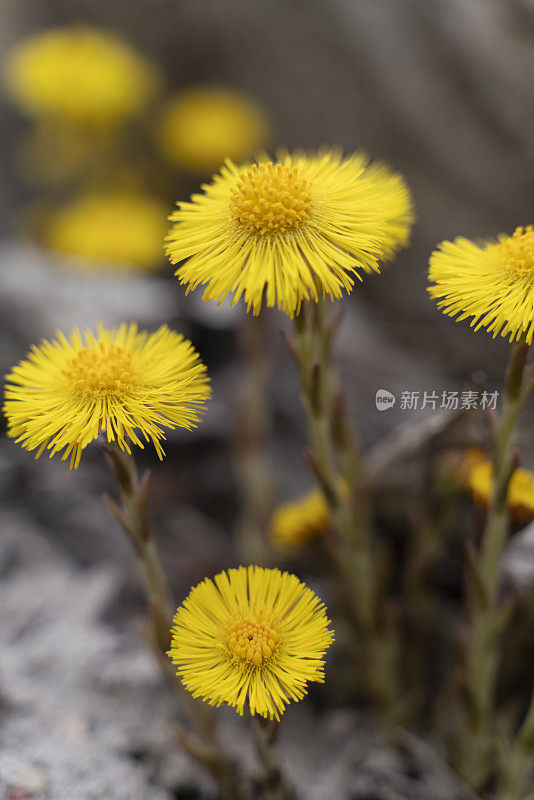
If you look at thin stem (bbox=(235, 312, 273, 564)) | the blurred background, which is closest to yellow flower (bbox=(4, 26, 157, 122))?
the blurred background

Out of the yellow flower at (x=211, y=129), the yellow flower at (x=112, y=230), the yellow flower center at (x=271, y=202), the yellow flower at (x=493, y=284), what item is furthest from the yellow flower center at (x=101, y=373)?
the yellow flower at (x=211, y=129)

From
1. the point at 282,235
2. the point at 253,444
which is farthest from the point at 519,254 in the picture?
the point at 253,444

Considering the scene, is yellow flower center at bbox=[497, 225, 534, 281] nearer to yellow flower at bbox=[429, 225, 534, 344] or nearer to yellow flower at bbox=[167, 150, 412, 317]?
yellow flower at bbox=[429, 225, 534, 344]

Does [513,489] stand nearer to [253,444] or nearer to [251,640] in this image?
[251,640]

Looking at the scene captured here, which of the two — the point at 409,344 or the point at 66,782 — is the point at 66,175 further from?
the point at 66,782

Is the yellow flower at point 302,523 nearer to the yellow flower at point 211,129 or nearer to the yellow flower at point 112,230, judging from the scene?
the yellow flower at point 112,230

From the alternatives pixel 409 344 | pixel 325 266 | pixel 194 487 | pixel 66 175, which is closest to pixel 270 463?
pixel 194 487

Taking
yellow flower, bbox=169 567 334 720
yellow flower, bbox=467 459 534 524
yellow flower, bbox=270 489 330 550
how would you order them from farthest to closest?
yellow flower, bbox=270 489 330 550
yellow flower, bbox=467 459 534 524
yellow flower, bbox=169 567 334 720
